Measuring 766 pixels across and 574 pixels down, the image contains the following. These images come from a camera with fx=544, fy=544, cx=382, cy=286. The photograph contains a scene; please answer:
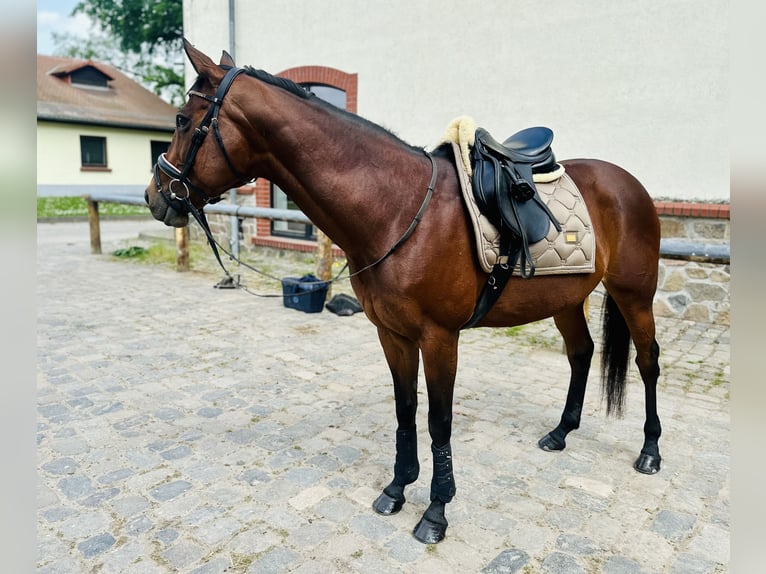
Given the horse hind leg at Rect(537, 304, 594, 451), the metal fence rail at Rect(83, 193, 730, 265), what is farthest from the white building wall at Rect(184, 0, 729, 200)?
the horse hind leg at Rect(537, 304, 594, 451)

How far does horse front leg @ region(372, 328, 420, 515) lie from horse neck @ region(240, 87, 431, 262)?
1.72ft

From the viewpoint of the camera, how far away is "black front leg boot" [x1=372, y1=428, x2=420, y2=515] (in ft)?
9.05

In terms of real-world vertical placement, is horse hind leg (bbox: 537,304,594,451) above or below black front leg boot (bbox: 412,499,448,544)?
above

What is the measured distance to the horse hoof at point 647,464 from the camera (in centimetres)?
316

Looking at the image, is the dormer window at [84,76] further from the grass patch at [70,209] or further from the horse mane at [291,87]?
the horse mane at [291,87]

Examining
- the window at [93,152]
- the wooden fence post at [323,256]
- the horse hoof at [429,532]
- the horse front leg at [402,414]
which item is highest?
the window at [93,152]

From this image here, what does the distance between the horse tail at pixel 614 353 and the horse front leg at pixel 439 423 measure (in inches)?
58.7

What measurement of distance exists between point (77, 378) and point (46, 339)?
1.41 meters

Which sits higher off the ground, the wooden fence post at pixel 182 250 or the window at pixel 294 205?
the window at pixel 294 205

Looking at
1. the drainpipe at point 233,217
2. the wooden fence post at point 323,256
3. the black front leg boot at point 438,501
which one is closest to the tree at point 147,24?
the drainpipe at point 233,217

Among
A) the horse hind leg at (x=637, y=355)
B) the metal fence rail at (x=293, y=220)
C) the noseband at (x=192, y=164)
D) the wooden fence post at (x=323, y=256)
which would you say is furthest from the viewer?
the wooden fence post at (x=323, y=256)

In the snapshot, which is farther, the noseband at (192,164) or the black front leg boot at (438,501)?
the black front leg boot at (438,501)

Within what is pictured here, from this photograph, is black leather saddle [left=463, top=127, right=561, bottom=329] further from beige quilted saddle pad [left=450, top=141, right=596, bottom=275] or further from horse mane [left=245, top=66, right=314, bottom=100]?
horse mane [left=245, top=66, right=314, bottom=100]

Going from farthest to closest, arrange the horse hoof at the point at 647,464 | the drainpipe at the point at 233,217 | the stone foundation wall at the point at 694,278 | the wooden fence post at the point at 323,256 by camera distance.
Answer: the drainpipe at the point at 233,217 < the wooden fence post at the point at 323,256 < the stone foundation wall at the point at 694,278 < the horse hoof at the point at 647,464
